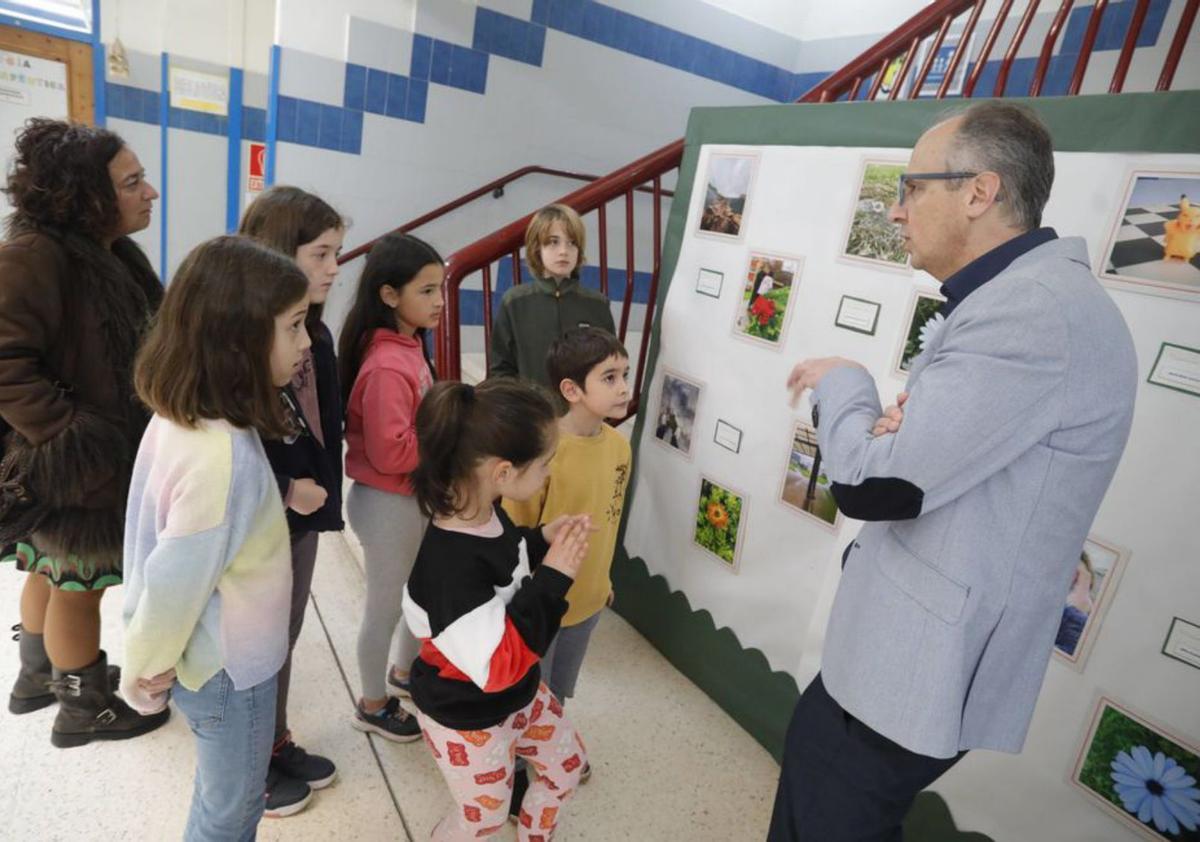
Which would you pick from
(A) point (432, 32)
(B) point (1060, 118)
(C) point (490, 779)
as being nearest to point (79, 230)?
(C) point (490, 779)

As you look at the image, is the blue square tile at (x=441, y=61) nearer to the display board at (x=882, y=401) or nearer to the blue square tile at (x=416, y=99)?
the blue square tile at (x=416, y=99)

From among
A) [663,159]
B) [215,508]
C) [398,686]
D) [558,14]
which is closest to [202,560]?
[215,508]

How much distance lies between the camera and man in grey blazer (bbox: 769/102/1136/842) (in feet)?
2.62

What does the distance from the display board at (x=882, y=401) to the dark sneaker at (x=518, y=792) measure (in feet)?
2.34

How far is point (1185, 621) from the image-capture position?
1.19 metres

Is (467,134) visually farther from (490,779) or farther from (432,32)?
(490,779)

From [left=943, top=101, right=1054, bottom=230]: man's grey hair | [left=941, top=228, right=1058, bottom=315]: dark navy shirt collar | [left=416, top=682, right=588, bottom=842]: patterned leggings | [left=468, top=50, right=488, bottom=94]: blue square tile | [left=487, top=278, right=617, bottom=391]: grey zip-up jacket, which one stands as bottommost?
[left=416, top=682, right=588, bottom=842]: patterned leggings

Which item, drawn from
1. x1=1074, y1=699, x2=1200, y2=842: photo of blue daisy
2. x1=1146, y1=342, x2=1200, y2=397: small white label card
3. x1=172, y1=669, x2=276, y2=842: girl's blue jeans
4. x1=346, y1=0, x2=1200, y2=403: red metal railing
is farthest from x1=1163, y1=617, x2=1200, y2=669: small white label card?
x1=172, y1=669, x2=276, y2=842: girl's blue jeans

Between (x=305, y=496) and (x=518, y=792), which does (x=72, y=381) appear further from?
(x=518, y=792)

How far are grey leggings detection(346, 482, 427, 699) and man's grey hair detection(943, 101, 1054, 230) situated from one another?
127 centimetres

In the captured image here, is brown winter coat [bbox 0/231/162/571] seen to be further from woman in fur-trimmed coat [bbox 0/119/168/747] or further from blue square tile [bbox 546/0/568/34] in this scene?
blue square tile [bbox 546/0/568/34]

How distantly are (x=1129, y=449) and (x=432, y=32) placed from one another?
12.8 ft

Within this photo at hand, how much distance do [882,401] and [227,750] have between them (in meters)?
1.48

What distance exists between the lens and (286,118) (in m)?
3.69
